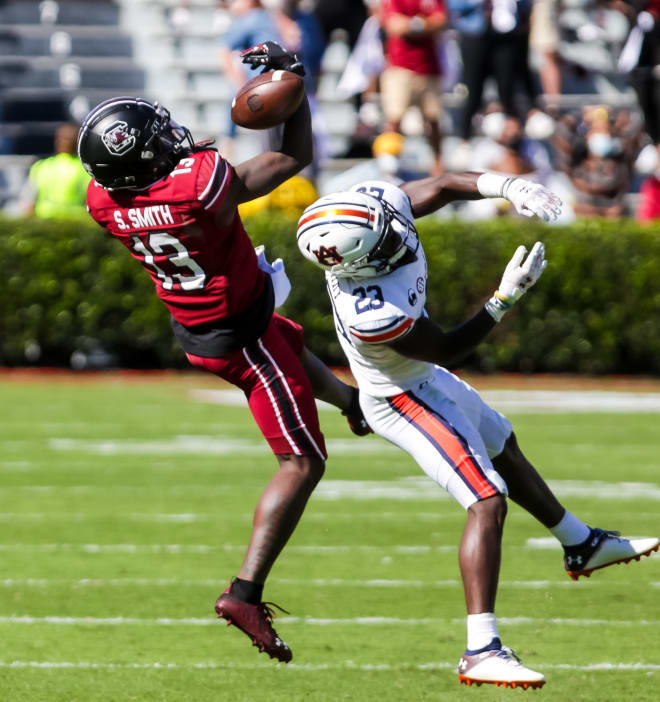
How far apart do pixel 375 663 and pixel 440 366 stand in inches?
40.3

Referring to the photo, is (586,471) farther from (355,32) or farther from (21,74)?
(21,74)

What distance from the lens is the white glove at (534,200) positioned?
4.77 metres

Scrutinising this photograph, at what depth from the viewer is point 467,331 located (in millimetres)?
4738

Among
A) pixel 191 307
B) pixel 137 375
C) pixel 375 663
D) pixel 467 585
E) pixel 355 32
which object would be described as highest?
pixel 191 307

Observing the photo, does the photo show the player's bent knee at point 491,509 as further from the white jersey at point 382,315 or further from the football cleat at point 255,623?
the football cleat at point 255,623

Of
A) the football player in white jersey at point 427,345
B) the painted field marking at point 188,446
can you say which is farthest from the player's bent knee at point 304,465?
the painted field marking at point 188,446

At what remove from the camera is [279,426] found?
5000 millimetres

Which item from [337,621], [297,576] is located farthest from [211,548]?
[337,621]

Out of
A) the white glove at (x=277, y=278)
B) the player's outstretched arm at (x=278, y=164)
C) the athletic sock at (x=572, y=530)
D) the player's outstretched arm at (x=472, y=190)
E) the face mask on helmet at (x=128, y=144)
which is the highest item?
the face mask on helmet at (x=128, y=144)

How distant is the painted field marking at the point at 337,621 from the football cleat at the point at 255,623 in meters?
0.65

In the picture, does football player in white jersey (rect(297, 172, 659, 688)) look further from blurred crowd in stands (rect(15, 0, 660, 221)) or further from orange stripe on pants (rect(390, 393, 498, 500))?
blurred crowd in stands (rect(15, 0, 660, 221))

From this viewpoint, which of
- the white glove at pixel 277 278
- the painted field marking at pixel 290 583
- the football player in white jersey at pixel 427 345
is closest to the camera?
the football player in white jersey at pixel 427 345

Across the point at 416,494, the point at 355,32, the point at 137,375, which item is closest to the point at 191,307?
the point at 416,494

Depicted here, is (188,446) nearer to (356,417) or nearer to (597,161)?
(356,417)
